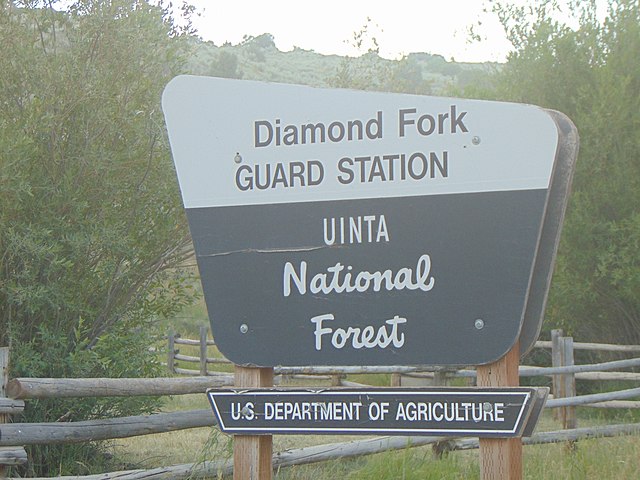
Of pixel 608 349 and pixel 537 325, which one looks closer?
pixel 537 325

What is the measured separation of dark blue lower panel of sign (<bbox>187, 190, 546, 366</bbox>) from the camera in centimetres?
340

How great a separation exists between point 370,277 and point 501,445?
2.61ft

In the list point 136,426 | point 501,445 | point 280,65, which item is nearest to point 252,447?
point 501,445

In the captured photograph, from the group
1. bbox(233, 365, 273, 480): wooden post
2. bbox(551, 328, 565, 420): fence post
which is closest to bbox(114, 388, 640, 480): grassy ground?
bbox(233, 365, 273, 480): wooden post

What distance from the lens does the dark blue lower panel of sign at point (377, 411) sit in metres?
3.32

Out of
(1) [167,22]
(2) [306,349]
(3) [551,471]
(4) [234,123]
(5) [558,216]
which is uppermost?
(1) [167,22]

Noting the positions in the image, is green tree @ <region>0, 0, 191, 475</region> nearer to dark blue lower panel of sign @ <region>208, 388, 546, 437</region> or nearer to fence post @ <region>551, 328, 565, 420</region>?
dark blue lower panel of sign @ <region>208, 388, 546, 437</region>

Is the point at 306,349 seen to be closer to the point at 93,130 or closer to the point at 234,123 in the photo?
the point at 234,123

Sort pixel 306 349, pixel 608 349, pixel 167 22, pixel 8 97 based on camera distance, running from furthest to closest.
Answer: pixel 608 349
pixel 167 22
pixel 8 97
pixel 306 349

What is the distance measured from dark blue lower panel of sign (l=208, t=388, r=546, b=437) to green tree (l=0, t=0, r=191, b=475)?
3.20 m

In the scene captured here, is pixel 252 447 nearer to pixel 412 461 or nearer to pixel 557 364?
pixel 412 461

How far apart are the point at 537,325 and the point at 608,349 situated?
10.1 m

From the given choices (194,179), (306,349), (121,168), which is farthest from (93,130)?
(306,349)

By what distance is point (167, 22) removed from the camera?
313 inches
